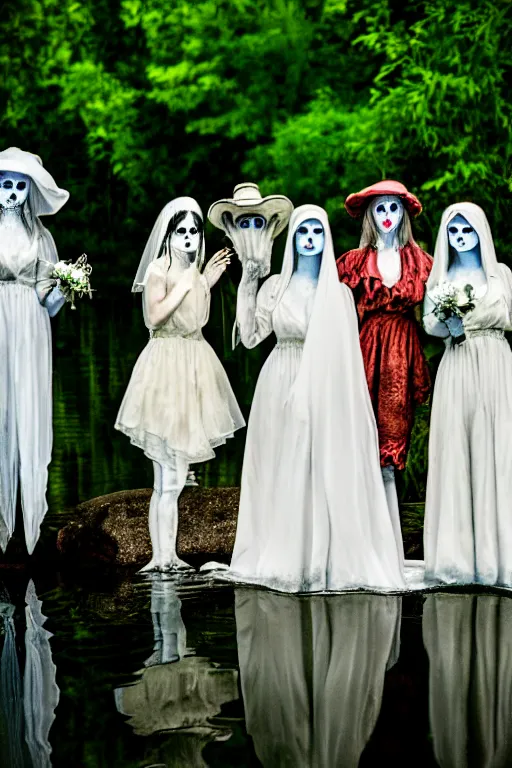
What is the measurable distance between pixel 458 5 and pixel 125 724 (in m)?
15.1

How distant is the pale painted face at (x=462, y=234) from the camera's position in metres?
7.71

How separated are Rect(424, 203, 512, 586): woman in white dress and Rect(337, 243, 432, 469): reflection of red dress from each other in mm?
157

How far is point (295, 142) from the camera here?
2147 centimetres

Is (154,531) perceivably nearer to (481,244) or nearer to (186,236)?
(186,236)

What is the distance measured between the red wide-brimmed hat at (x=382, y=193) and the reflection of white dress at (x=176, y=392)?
87 cm

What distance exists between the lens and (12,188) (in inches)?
326

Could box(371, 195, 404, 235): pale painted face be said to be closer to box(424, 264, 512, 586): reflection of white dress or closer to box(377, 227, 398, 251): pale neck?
box(377, 227, 398, 251): pale neck

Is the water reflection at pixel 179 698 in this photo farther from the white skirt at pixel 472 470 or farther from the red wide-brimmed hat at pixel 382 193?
the red wide-brimmed hat at pixel 382 193

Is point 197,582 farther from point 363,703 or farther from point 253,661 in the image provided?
point 363,703

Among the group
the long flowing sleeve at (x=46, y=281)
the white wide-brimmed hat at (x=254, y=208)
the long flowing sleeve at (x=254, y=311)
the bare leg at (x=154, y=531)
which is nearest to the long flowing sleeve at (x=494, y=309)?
the long flowing sleeve at (x=254, y=311)

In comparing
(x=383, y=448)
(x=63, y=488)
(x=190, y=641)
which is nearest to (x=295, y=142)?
(x=63, y=488)

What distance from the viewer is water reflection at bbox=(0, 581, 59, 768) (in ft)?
15.9

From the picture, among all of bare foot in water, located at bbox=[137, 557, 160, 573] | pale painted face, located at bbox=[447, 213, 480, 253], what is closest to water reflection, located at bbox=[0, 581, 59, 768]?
bare foot in water, located at bbox=[137, 557, 160, 573]

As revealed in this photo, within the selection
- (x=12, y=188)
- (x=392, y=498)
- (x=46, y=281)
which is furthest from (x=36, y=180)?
(x=392, y=498)
